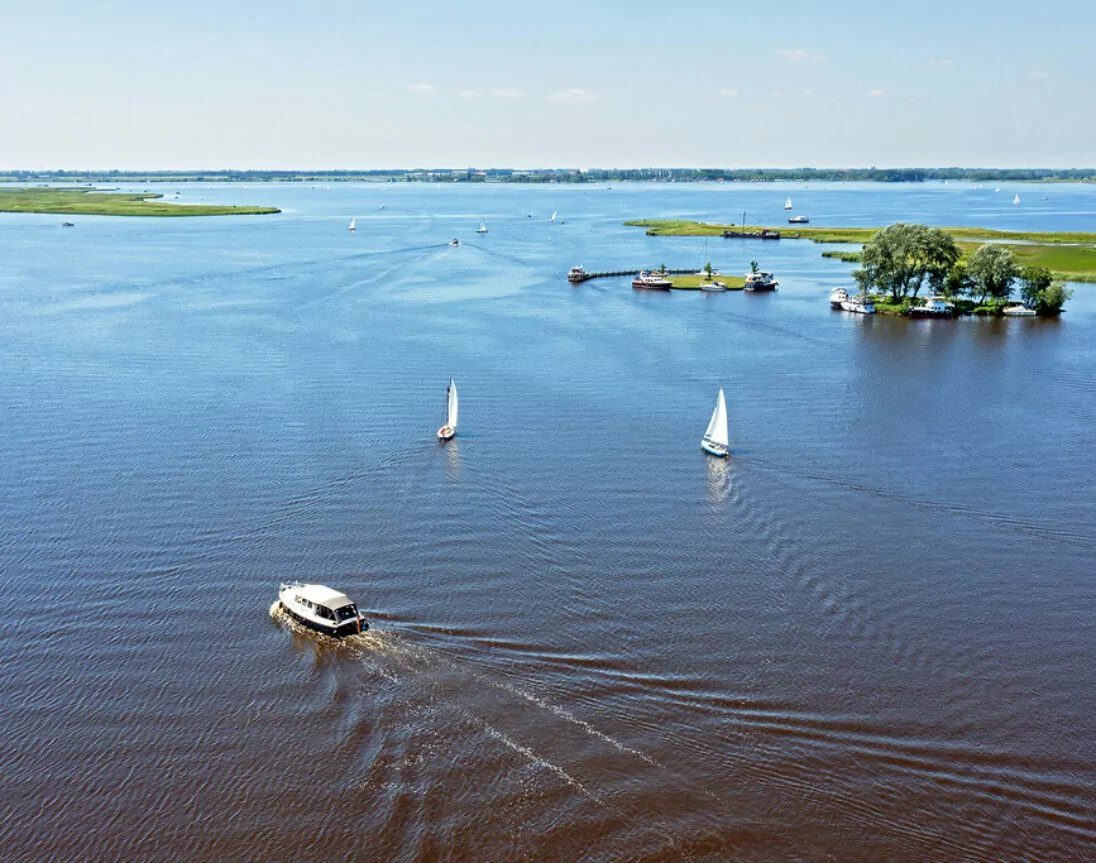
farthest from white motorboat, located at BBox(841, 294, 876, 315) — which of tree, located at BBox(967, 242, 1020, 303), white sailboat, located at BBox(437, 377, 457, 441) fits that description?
white sailboat, located at BBox(437, 377, 457, 441)

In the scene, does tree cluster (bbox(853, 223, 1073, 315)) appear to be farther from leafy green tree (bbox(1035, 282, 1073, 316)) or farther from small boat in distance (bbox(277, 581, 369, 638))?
small boat in distance (bbox(277, 581, 369, 638))

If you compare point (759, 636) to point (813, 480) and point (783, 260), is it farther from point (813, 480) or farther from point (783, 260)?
point (783, 260)

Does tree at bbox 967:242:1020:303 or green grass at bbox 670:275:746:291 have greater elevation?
tree at bbox 967:242:1020:303

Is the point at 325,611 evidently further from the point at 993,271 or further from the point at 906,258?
the point at 993,271

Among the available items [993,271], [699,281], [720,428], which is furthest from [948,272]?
[720,428]

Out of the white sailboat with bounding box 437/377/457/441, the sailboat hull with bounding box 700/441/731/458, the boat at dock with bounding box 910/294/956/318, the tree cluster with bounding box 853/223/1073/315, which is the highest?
the tree cluster with bounding box 853/223/1073/315

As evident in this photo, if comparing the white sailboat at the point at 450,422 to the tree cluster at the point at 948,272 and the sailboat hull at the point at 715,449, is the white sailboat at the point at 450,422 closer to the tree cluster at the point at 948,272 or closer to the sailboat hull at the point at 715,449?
the sailboat hull at the point at 715,449

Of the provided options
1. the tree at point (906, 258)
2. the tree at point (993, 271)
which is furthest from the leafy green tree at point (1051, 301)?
the tree at point (906, 258)

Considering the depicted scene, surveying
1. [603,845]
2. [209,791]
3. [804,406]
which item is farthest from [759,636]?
[804,406]

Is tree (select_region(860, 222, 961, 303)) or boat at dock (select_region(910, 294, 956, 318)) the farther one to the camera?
tree (select_region(860, 222, 961, 303))
